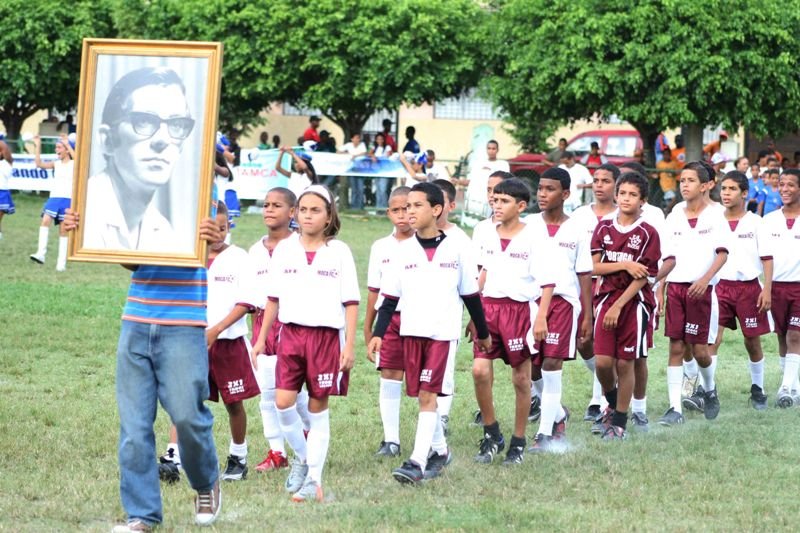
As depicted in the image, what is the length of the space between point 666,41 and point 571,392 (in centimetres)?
1676

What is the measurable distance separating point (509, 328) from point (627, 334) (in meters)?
1.18

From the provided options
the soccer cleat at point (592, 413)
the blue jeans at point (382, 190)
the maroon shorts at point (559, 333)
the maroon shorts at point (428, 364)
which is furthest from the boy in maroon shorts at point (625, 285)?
the blue jeans at point (382, 190)

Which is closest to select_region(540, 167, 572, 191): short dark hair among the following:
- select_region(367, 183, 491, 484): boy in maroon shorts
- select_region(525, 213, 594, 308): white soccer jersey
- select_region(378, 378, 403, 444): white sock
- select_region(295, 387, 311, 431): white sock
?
select_region(525, 213, 594, 308): white soccer jersey

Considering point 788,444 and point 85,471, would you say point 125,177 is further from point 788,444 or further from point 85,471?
point 788,444

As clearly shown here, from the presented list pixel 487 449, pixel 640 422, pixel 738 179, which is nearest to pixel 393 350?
pixel 487 449

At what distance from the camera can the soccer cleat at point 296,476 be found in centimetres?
733

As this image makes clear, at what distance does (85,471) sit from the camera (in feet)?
25.4

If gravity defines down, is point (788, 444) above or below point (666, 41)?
below

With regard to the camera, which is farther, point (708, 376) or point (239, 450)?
point (708, 376)

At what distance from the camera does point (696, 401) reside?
1074cm

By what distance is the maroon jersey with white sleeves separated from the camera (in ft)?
30.5

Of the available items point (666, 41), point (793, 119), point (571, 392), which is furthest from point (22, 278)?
point (793, 119)

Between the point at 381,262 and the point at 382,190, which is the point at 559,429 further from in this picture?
the point at 382,190

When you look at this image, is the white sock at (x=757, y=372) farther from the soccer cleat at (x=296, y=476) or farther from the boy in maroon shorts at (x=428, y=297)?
the soccer cleat at (x=296, y=476)
